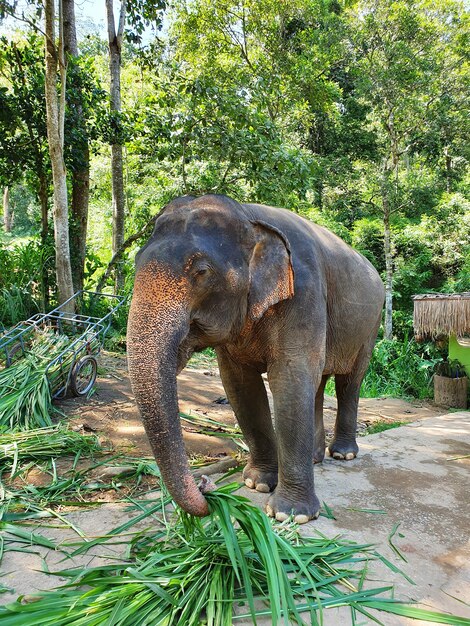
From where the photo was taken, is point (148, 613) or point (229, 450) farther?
point (229, 450)

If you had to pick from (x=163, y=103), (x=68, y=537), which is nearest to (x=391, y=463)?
(x=68, y=537)

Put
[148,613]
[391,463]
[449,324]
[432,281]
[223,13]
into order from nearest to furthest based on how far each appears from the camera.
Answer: [148,613] → [391,463] → [449,324] → [223,13] → [432,281]

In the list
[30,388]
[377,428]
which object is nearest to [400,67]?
[377,428]

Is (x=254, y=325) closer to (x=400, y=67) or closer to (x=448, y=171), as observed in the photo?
(x=400, y=67)

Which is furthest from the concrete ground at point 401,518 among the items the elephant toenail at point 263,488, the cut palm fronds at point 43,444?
the cut palm fronds at point 43,444

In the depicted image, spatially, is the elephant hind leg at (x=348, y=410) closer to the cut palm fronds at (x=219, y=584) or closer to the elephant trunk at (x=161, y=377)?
the cut palm fronds at (x=219, y=584)

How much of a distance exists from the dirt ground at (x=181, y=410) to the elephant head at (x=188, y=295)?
2.24 m

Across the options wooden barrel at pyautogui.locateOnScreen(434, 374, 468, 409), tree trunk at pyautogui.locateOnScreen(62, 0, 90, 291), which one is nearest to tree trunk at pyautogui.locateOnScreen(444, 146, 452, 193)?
wooden barrel at pyautogui.locateOnScreen(434, 374, 468, 409)

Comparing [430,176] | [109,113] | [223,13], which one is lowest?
[109,113]

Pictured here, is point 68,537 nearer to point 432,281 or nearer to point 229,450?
point 229,450

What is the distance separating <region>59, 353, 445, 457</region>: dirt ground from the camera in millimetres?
4773

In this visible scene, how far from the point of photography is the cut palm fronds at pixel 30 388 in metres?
4.76

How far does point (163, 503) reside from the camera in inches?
117

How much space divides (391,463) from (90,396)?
3616mm
